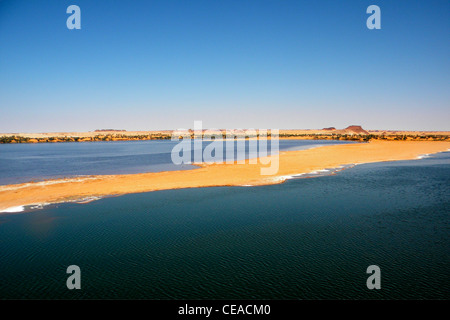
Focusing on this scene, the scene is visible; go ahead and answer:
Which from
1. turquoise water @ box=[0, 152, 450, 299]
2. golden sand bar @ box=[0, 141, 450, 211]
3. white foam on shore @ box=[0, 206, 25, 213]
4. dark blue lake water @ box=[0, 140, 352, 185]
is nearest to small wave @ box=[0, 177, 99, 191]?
golden sand bar @ box=[0, 141, 450, 211]

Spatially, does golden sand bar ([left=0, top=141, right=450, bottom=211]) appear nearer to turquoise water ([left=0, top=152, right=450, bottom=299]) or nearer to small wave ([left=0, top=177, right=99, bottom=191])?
small wave ([left=0, top=177, right=99, bottom=191])

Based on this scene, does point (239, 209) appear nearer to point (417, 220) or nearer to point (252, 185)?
point (252, 185)

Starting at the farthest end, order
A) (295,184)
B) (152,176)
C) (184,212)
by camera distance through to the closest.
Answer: (152,176)
(295,184)
(184,212)

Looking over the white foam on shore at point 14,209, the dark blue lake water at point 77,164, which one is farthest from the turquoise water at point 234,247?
the dark blue lake water at point 77,164

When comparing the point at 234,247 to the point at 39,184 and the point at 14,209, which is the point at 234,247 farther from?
the point at 39,184

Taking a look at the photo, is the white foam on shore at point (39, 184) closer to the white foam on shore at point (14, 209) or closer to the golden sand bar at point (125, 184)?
the golden sand bar at point (125, 184)

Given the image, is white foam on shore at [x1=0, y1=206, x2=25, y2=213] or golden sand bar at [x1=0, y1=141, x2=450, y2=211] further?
golden sand bar at [x1=0, y1=141, x2=450, y2=211]

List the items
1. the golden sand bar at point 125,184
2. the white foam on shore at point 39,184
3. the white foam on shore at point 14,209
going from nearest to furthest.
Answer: the white foam on shore at point 14,209 → the golden sand bar at point 125,184 → the white foam on shore at point 39,184
